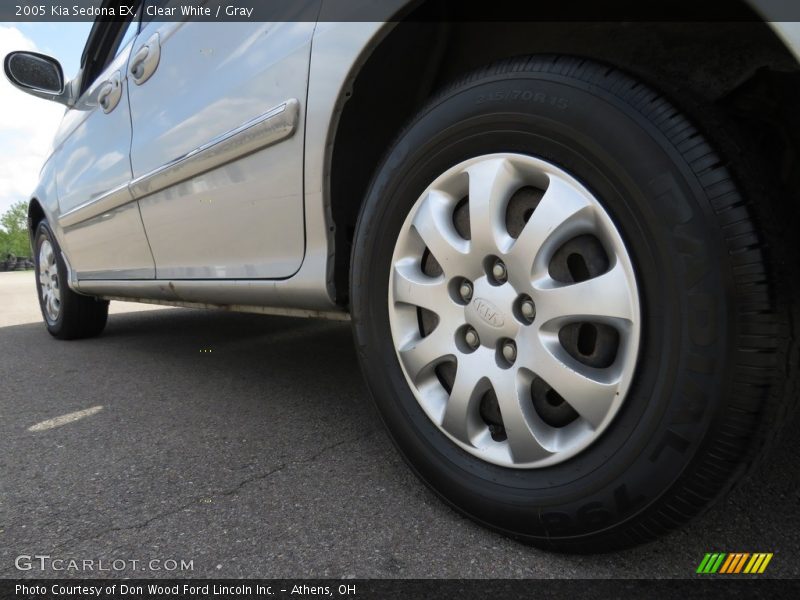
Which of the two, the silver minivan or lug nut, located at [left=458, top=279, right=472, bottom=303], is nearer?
the silver minivan

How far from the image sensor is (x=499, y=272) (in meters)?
0.94

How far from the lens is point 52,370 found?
242 centimetres

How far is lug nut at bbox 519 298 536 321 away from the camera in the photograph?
89 centimetres

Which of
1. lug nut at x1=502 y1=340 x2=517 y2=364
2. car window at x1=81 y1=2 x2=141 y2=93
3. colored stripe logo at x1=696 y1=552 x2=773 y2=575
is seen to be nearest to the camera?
colored stripe logo at x1=696 y1=552 x2=773 y2=575

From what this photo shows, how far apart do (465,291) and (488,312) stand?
0.08 metres

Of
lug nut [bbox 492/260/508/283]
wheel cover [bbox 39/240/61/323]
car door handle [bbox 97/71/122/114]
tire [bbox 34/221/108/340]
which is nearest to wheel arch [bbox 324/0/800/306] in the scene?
lug nut [bbox 492/260/508/283]

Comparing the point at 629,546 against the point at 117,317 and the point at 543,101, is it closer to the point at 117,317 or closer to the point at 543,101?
the point at 543,101

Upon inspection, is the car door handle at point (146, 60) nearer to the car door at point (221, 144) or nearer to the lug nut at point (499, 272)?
the car door at point (221, 144)

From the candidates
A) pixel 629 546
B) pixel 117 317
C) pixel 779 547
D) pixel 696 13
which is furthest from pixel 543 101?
pixel 117 317

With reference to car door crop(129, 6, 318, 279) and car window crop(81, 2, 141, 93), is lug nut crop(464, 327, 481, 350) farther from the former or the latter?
car window crop(81, 2, 141, 93)

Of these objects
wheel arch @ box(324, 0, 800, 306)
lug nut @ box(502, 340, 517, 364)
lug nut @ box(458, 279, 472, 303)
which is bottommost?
lug nut @ box(502, 340, 517, 364)

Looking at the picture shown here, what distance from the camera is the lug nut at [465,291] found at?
994 mm

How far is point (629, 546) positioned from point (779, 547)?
283mm

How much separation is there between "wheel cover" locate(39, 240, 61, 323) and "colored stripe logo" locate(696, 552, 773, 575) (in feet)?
11.4
